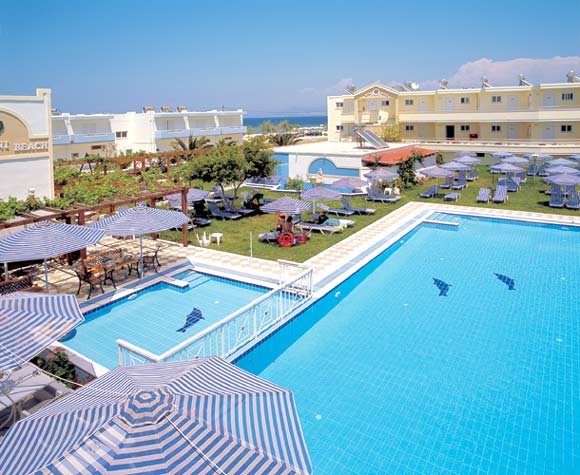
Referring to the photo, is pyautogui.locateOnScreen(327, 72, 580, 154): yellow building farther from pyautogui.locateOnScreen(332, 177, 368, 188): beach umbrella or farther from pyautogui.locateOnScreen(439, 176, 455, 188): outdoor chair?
pyautogui.locateOnScreen(332, 177, 368, 188): beach umbrella

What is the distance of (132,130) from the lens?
173ft

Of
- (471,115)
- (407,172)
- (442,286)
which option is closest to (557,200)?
(407,172)

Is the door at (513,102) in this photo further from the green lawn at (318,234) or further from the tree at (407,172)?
the tree at (407,172)

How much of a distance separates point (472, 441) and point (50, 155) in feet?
59.0

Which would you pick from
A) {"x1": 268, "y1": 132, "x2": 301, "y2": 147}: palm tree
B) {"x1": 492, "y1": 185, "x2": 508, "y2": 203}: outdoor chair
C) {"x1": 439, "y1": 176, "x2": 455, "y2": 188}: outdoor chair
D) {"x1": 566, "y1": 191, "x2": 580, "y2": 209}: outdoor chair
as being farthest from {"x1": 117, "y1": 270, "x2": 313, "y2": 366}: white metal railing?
{"x1": 268, "y1": 132, "x2": 301, "y2": 147}: palm tree

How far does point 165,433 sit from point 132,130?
52675 mm

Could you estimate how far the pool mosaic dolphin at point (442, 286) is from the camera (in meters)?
13.9

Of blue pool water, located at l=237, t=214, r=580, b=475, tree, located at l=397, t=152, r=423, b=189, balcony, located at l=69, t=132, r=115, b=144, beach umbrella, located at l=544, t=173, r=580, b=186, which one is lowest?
blue pool water, located at l=237, t=214, r=580, b=475

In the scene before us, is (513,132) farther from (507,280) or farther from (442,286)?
(442,286)

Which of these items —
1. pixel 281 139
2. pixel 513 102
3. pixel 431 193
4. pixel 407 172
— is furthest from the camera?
pixel 281 139

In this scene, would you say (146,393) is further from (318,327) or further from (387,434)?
(318,327)

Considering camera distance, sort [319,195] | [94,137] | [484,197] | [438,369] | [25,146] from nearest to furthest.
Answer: [438,369] < [25,146] < [319,195] < [484,197] < [94,137]

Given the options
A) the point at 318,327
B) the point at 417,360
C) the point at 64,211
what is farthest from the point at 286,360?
the point at 64,211

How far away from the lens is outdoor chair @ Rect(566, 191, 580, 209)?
962 inches
